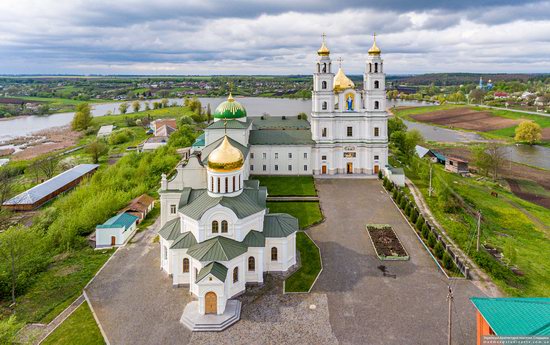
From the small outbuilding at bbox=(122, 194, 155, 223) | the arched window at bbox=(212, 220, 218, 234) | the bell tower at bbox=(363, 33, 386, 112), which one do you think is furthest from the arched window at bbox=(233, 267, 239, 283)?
the bell tower at bbox=(363, 33, 386, 112)

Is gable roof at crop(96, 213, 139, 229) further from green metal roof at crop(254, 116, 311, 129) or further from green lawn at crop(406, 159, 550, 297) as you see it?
green metal roof at crop(254, 116, 311, 129)

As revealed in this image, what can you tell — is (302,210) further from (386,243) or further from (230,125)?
(230,125)

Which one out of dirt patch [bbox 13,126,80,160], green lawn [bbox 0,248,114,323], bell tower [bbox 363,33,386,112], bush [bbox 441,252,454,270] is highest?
bell tower [bbox 363,33,386,112]

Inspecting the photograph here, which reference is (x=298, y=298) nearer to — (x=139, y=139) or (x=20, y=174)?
(x=20, y=174)

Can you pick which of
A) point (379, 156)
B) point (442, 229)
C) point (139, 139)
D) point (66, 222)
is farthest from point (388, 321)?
point (139, 139)

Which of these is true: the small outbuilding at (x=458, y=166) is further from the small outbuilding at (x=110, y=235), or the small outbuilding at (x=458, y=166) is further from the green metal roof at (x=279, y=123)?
the small outbuilding at (x=110, y=235)

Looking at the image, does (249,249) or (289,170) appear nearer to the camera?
(249,249)

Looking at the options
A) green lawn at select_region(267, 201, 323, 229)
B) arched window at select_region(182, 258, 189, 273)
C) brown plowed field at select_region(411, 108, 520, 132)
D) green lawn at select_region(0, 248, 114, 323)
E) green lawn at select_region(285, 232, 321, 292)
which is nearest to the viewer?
green lawn at select_region(0, 248, 114, 323)
